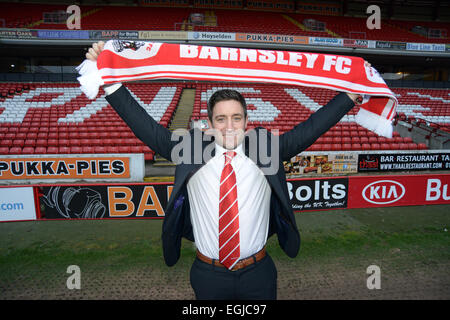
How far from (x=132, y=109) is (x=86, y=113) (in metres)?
13.1

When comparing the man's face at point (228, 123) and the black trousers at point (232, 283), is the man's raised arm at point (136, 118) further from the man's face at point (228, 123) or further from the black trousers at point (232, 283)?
the black trousers at point (232, 283)

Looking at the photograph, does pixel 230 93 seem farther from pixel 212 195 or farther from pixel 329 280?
pixel 329 280

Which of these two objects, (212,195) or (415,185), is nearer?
(212,195)

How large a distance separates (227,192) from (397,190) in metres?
5.03

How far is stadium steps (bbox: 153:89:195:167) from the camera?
33.7ft

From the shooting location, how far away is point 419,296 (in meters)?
3.31

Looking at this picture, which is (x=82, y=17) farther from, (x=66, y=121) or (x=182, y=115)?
(x=182, y=115)

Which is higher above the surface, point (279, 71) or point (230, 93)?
point (279, 71)

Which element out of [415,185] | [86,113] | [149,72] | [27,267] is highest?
[149,72]

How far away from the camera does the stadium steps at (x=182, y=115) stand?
1028cm

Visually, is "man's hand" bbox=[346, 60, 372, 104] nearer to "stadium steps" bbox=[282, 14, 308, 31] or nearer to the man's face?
the man's face

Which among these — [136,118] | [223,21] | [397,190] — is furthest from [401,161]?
[223,21]

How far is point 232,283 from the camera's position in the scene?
67.9 inches

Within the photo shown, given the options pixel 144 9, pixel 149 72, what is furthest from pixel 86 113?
pixel 144 9
